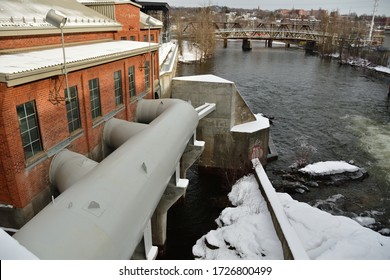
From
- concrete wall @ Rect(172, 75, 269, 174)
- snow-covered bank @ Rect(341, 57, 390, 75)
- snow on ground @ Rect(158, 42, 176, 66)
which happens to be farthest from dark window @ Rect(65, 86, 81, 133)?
snow-covered bank @ Rect(341, 57, 390, 75)

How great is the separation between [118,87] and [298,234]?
1046 cm

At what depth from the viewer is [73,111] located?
1140 centimetres

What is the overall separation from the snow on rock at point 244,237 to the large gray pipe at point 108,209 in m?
5.24

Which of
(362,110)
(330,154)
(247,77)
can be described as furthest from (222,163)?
(247,77)

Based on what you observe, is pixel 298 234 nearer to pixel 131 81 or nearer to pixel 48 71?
pixel 131 81

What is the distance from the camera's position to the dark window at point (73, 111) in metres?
11.1

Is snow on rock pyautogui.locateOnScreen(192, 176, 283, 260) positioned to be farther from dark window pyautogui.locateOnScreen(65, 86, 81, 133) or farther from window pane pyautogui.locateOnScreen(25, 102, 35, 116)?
window pane pyautogui.locateOnScreen(25, 102, 35, 116)

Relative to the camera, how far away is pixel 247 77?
167ft

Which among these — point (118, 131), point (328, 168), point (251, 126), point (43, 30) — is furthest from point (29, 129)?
point (328, 168)

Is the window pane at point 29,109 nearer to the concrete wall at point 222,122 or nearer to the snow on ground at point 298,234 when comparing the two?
the snow on ground at point 298,234

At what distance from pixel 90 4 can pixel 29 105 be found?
1424 cm

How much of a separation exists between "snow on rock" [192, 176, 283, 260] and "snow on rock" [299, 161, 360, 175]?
269 inches

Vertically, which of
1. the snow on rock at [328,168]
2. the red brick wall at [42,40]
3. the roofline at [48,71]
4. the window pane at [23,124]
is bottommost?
the snow on rock at [328,168]

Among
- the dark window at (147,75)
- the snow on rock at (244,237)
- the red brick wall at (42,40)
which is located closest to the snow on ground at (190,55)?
the dark window at (147,75)
